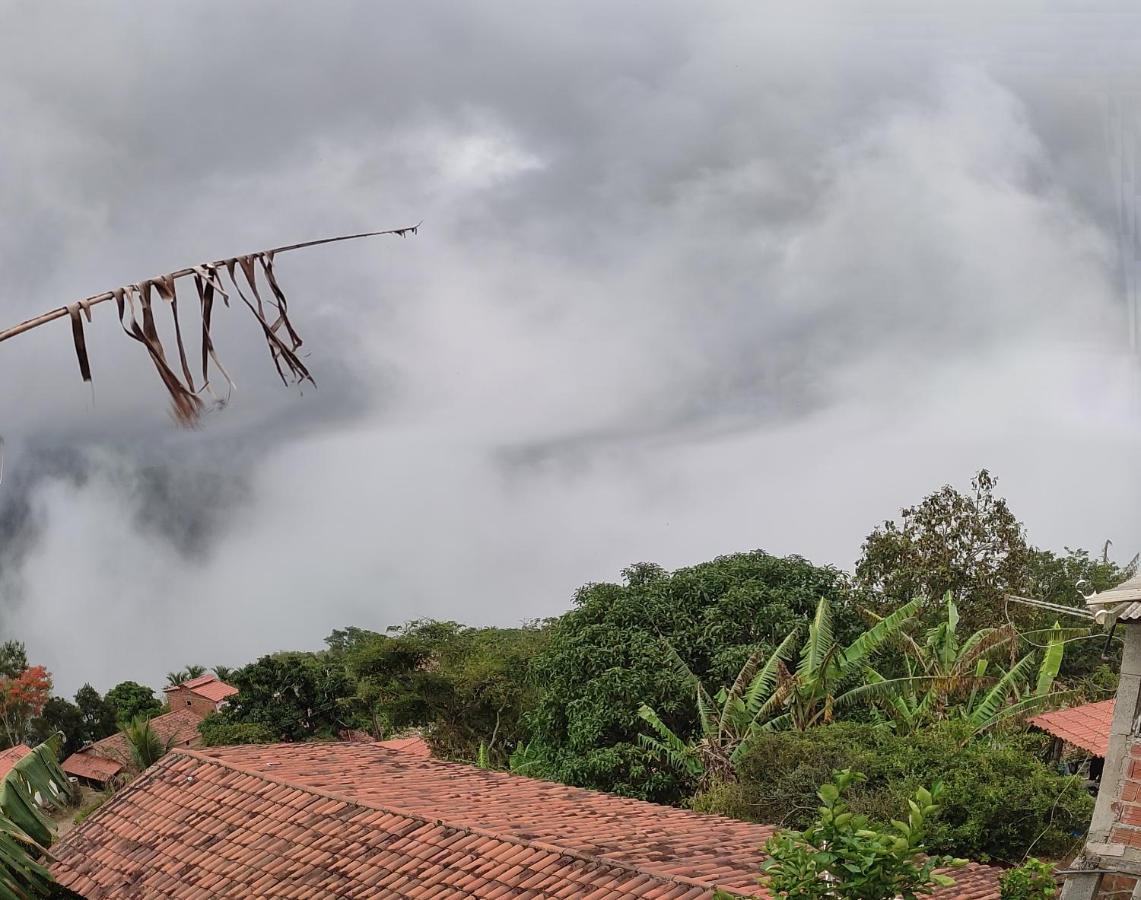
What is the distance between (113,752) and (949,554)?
3111 centimetres

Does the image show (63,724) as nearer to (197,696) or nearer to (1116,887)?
(197,696)

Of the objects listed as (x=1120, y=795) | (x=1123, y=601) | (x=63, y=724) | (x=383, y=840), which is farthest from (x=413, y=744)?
(x=1123, y=601)

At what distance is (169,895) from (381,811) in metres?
1.81

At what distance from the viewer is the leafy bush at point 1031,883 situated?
680 cm

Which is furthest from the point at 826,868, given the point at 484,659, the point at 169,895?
the point at 484,659

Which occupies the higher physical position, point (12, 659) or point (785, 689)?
point (785, 689)

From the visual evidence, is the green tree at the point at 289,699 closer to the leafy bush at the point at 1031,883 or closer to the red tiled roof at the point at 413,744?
the red tiled roof at the point at 413,744

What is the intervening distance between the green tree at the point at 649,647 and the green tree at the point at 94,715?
29.7 meters

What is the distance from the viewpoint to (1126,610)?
15.1ft

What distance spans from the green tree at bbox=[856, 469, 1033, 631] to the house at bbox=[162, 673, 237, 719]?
29047mm

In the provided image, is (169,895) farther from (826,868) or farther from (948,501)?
(948,501)

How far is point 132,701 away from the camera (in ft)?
148

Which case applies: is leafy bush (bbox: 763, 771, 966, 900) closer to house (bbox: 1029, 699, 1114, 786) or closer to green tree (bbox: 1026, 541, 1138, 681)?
house (bbox: 1029, 699, 1114, 786)

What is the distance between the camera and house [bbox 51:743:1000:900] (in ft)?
26.6
